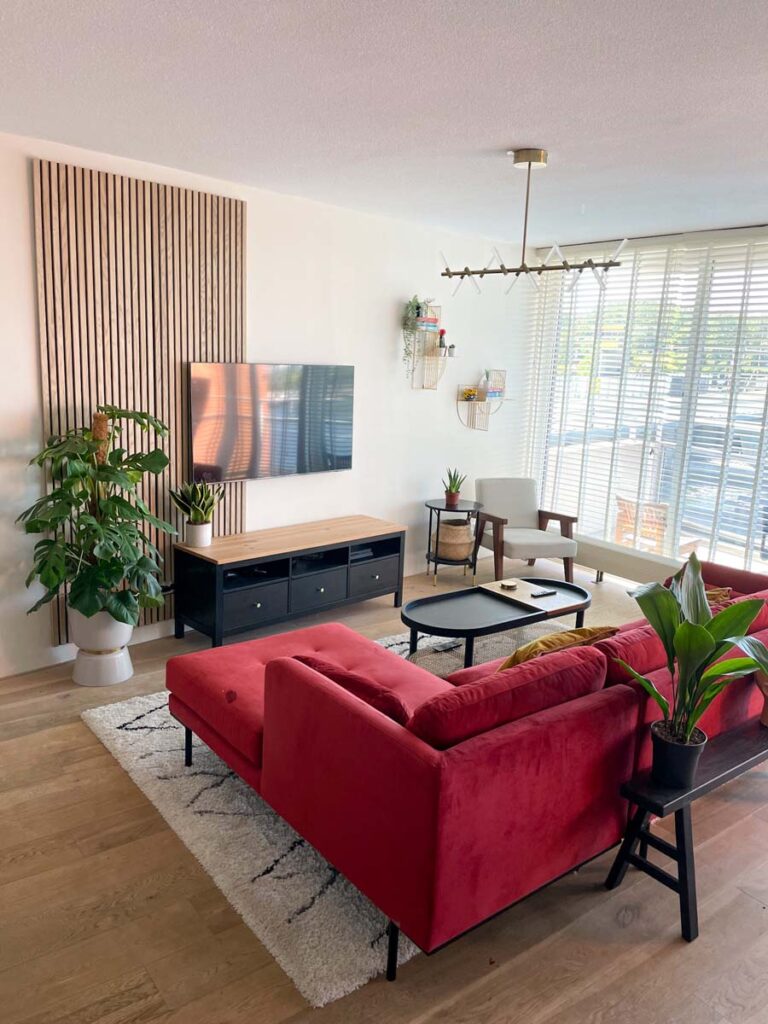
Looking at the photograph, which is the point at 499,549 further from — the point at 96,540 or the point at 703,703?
the point at 703,703

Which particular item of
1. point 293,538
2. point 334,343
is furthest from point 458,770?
point 334,343

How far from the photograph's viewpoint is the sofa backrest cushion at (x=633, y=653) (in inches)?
98.7

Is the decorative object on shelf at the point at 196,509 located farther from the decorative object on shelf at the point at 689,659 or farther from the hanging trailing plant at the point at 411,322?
the decorative object on shelf at the point at 689,659

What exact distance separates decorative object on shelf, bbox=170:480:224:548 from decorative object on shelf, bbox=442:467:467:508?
203cm

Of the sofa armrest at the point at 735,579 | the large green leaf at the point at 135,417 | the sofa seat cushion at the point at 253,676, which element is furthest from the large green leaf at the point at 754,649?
the large green leaf at the point at 135,417

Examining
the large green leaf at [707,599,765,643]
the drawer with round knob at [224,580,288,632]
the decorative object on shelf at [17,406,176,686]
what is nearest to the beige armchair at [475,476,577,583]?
the drawer with round knob at [224,580,288,632]

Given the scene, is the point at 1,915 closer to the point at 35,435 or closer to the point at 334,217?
the point at 35,435

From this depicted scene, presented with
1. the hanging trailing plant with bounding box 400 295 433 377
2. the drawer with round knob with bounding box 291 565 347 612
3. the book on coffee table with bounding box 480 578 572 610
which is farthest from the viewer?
the hanging trailing plant with bounding box 400 295 433 377

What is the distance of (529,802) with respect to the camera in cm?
215

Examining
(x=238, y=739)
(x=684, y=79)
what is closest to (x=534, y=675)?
(x=238, y=739)

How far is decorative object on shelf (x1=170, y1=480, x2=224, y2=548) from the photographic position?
4.36 meters

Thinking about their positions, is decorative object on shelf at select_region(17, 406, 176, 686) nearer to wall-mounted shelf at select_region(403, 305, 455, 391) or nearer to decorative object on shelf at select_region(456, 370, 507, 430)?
wall-mounted shelf at select_region(403, 305, 455, 391)

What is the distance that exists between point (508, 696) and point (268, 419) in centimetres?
298

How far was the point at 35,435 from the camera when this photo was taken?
3.84 meters
